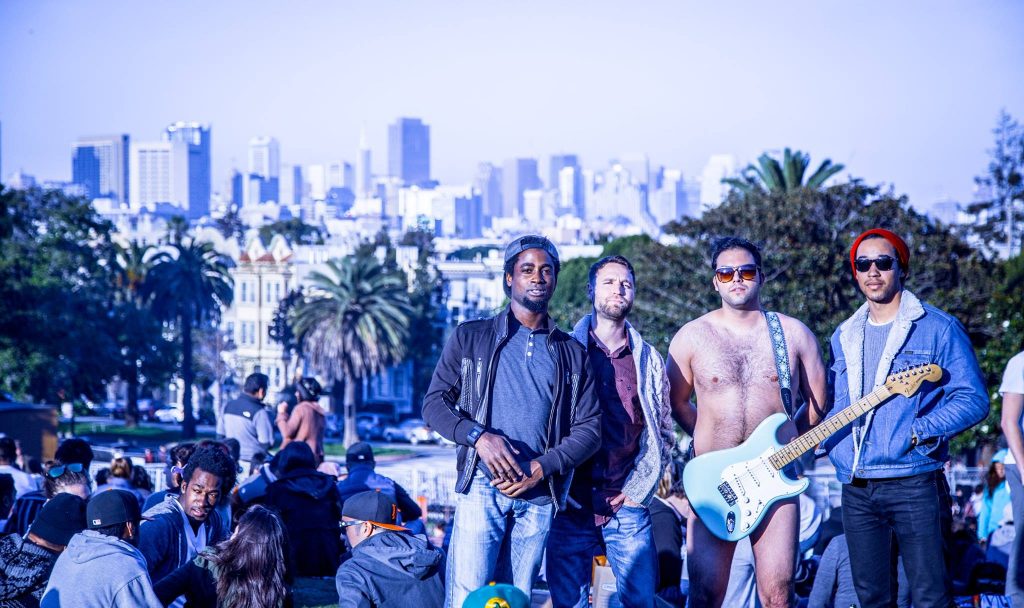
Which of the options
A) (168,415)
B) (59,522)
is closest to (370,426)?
(168,415)

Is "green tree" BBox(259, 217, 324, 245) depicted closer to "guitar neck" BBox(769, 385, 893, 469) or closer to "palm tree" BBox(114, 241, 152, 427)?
"palm tree" BBox(114, 241, 152, 427)

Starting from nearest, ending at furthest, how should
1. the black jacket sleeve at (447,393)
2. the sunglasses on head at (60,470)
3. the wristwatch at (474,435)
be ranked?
the wristwatch at (474,435), the black jacket sleeve at (447,393), the sunglasses on head at (60,470)

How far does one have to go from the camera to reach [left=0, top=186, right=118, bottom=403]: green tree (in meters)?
42.2

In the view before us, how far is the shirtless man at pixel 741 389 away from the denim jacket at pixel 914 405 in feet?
0.85

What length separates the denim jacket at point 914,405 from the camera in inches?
219

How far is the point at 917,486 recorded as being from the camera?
5.64 meters

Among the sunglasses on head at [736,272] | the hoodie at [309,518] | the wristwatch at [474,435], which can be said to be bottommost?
the hoodie at [309,518]

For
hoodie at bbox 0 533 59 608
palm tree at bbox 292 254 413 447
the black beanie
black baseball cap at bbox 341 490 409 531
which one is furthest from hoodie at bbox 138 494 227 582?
palm tree at bbox 292 254 413 447

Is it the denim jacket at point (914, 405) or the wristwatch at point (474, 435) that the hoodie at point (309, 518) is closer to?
the wristwatch at point (474, 435)

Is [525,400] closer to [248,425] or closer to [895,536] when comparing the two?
[895,536]

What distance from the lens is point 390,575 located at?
5.94 meters

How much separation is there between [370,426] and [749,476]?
6070cm

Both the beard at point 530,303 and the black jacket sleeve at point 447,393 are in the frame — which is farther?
the beard at point 530,303

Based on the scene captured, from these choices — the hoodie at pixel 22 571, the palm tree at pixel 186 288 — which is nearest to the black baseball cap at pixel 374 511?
the hoodie at pixel 22 571
